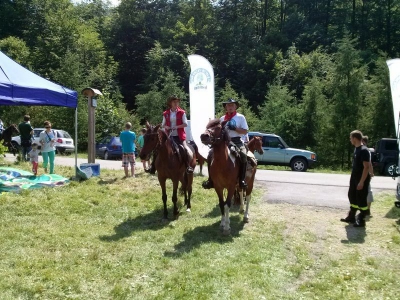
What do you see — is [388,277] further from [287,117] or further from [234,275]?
[287,117]

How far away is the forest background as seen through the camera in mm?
28625

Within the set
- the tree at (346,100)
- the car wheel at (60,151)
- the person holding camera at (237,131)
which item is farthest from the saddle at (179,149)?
the tree at (346,100)

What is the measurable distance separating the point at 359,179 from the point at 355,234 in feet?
3.65

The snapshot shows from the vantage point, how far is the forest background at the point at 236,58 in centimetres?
2862

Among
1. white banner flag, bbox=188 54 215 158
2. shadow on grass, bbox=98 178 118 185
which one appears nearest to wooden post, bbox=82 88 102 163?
shadow on grass, bbox=98 178 118 185

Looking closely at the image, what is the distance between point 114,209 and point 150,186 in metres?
2.32

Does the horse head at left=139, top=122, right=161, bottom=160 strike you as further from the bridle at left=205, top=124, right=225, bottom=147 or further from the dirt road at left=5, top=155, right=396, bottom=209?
the dirt road at left=5, top=155, right=396, bottom=209

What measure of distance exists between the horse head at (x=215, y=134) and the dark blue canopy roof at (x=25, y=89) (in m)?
4.62

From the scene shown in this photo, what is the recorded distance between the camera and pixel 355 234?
7.89 meters

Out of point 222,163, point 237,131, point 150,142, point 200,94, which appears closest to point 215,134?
point 222,163

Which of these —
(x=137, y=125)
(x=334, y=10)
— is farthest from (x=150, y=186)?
(x=334, y=10)

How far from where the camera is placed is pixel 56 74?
34969 mm

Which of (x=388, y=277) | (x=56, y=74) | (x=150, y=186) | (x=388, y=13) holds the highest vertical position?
(x=388, y=13)

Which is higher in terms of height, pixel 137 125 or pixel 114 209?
pixel 137 125
